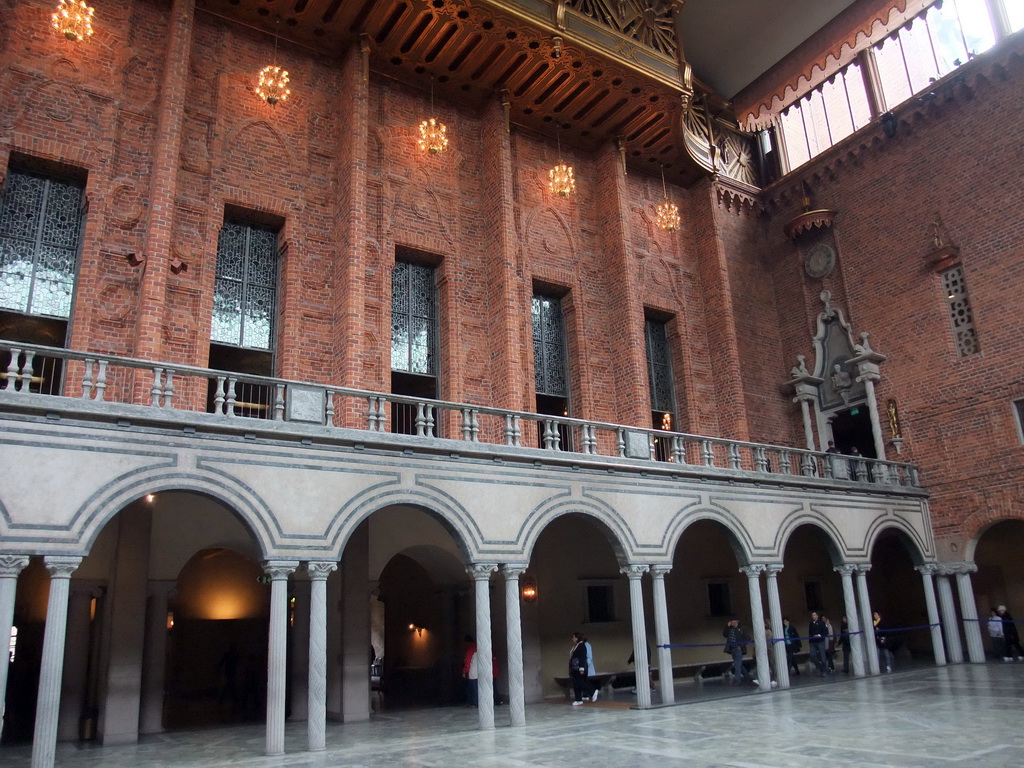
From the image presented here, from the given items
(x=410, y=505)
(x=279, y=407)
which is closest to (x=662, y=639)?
(x=410, y=505)

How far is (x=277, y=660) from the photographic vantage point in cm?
1107

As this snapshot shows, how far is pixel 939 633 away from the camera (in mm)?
19516

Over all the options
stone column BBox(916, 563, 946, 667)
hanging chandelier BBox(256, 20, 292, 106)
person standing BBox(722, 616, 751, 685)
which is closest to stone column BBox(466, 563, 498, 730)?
person standing BBox(722, 616, 751, 685)

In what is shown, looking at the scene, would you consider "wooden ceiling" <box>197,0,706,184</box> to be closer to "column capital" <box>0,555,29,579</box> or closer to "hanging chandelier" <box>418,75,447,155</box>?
"hanging chandelier" <box>418,75,447,155</box>

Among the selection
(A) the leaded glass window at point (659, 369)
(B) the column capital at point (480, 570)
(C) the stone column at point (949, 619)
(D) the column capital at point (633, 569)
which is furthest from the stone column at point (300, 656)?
(C) the stone column at point (949, 619)

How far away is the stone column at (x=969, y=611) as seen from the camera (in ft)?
64.4

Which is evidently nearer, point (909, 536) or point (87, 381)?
point (87, 381)

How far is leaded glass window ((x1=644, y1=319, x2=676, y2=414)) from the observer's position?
71.8ft

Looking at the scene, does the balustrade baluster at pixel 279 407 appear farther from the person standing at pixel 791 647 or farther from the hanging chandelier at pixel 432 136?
the person standing at pixel 791 647

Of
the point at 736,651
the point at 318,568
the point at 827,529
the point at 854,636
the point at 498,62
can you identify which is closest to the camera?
the point at 318,568

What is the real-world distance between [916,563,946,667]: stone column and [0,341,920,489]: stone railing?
214cm

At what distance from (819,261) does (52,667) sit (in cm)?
2191

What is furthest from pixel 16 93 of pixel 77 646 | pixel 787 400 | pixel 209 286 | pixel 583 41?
pixel 787 400

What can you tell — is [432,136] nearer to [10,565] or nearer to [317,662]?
[317,662]
